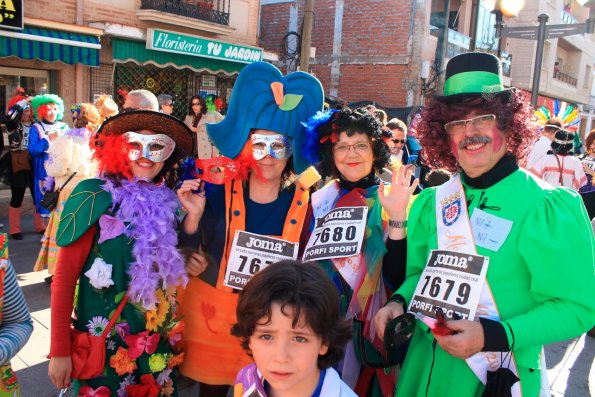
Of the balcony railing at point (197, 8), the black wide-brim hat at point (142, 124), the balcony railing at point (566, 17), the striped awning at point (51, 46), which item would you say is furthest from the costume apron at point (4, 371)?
the balcony railing at point (566, 17)

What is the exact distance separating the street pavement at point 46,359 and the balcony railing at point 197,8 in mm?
6223

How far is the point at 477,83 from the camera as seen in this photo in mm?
1829

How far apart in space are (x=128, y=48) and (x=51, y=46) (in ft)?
6.04

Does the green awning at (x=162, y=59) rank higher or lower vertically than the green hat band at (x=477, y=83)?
higher

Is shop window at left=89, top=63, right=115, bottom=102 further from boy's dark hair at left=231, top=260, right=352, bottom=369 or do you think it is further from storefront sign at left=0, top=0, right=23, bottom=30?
boy's dark hair at left=231, top=260, right=352, bottom=369

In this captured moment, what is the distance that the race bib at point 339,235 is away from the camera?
209 cm

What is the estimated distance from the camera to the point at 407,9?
1357 centimetres

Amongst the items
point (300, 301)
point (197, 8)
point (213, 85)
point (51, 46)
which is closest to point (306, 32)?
point (197, 8)

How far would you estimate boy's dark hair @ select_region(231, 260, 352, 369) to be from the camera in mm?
1447

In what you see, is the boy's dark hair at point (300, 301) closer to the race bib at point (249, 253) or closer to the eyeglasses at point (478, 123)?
the race bib at point (249, 253)

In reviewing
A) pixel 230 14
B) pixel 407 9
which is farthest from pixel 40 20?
pixel 407 9

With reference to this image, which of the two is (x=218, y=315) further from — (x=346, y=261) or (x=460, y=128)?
(x=460, y=128)

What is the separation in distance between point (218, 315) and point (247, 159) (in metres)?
0.78

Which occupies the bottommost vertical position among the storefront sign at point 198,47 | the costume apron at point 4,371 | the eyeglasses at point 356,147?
the costume apron at point 4,371
